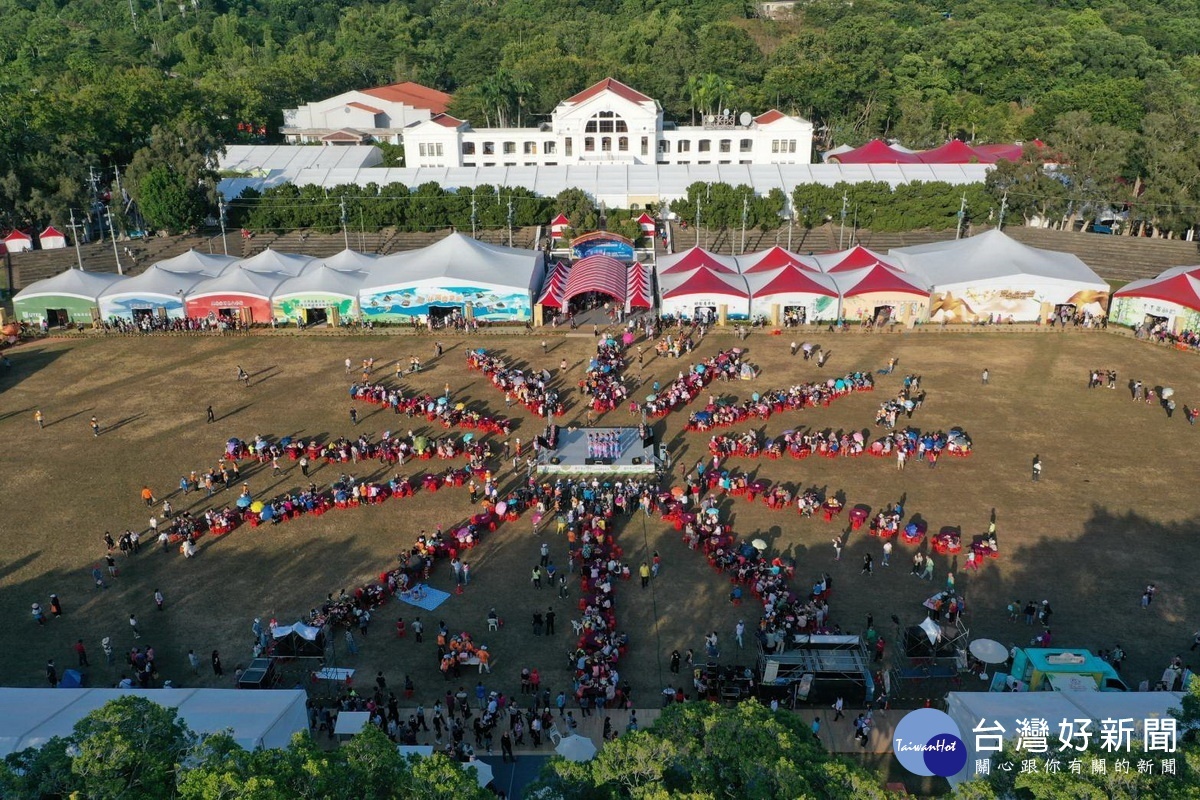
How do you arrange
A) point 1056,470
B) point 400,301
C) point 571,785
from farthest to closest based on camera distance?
point 400,301 → point 1056,470 → point 571,785

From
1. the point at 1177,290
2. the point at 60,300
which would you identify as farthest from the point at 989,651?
the point at 60,300

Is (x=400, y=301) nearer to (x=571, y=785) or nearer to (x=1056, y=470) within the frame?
(x=1056, y=470)

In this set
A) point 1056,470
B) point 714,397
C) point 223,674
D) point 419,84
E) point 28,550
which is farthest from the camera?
point 419,84

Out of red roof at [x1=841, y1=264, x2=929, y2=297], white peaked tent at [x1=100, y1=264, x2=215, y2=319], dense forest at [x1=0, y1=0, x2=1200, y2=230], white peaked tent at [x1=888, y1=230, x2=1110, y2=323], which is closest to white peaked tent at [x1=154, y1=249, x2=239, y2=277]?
white peaked tent at [x1=100, y1=264, x2=215, y2=319]

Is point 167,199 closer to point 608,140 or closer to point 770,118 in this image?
point 608,140

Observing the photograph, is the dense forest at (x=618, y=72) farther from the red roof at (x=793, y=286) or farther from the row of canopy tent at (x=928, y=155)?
the red roof at (x=793, y=286)

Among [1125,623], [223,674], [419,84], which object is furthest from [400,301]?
[419,84]
